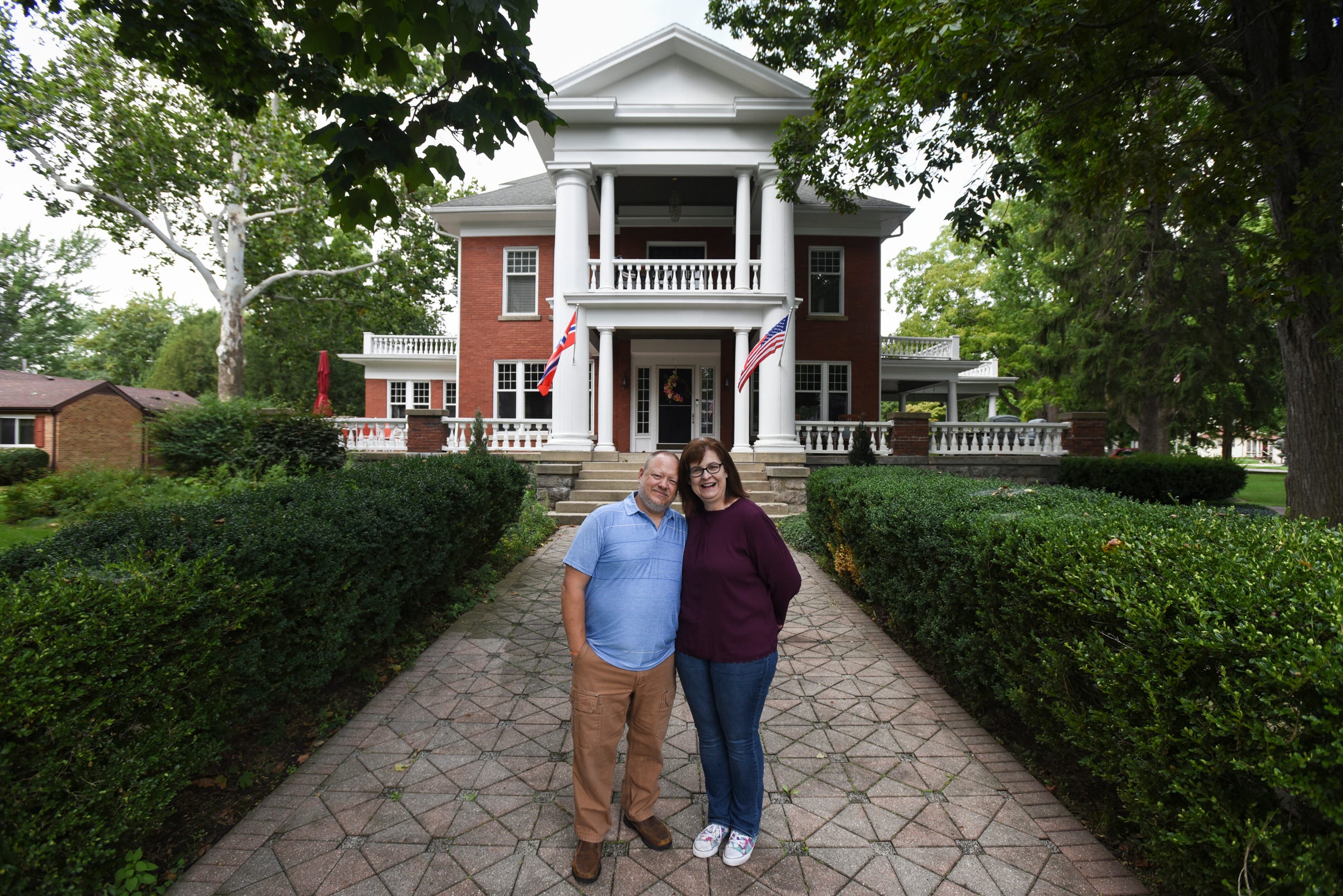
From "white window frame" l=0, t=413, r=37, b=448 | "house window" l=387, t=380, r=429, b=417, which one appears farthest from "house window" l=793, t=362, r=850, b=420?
"white window frame" l=0, t=413, r=37, b=448

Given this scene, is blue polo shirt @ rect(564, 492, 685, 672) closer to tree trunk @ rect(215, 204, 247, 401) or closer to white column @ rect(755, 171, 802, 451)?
white column @ rect(755, 171, 802, 451)

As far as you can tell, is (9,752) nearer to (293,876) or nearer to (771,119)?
(293,876)

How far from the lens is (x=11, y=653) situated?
79.5 inches

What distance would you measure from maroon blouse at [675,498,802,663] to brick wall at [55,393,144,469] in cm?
2014

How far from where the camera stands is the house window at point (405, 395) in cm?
2339

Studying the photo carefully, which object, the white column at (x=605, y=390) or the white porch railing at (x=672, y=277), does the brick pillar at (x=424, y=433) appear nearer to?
the white column at (x=605, y=390)

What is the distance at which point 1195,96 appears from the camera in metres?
9.29

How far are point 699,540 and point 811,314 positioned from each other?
16.9 metres

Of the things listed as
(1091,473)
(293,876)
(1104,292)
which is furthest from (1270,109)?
(1104,292)

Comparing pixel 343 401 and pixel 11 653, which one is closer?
pixel 11 653

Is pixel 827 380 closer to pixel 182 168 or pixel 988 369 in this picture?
pixel 988 369

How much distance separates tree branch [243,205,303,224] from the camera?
20984mm

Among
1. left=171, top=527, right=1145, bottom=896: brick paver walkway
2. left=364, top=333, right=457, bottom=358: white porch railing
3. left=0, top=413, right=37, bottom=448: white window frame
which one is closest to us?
left=171, top=527, right=1145, bottom=896: brick paver walkway

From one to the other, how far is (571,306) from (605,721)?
13.0 metres
